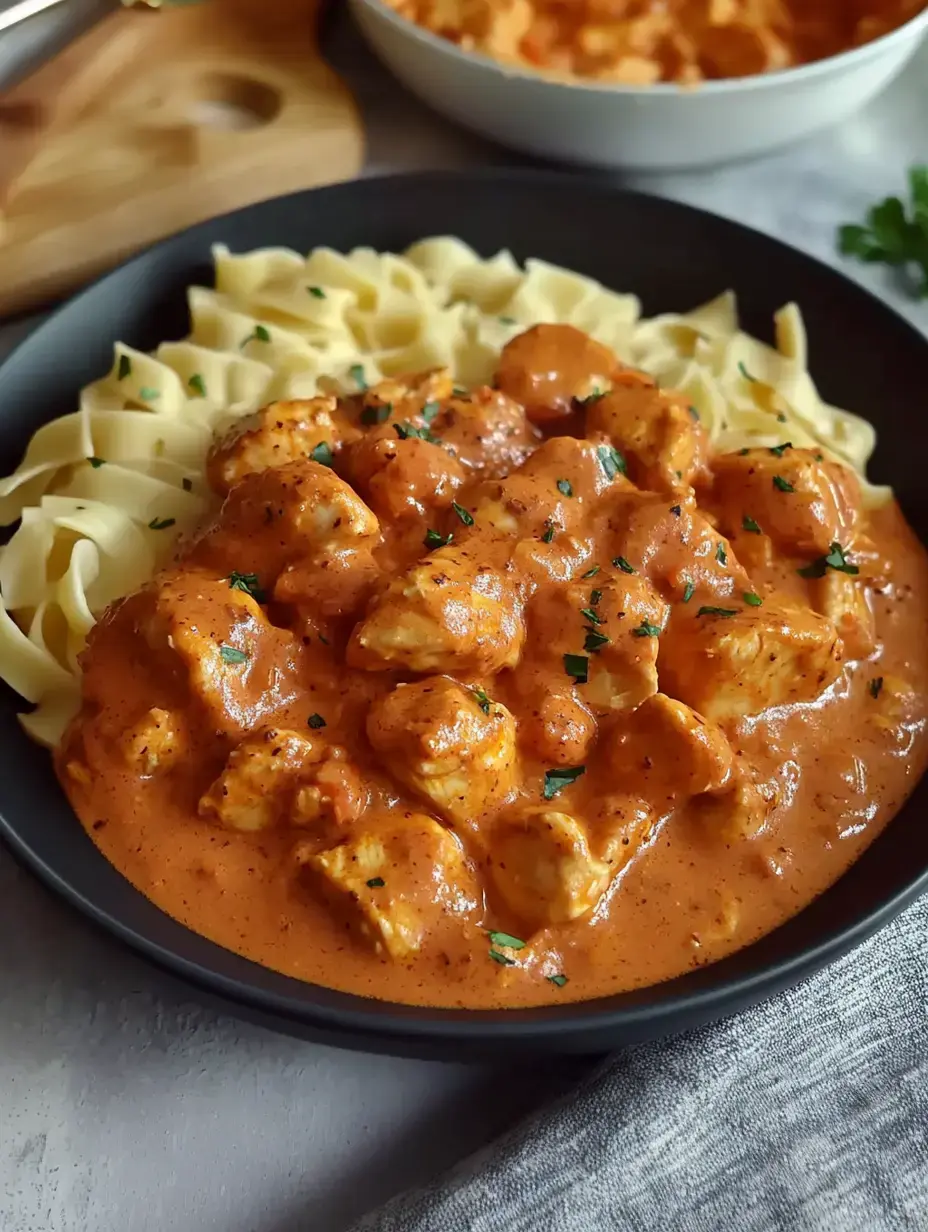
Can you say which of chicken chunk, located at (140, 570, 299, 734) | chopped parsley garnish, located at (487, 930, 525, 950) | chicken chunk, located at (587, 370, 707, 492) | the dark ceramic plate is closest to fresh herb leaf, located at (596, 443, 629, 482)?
chicken chunk, located at (587, 370, 707, 492)

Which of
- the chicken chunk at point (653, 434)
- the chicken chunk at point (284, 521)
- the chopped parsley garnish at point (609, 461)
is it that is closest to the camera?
the chicken chunk at point (284, 521)

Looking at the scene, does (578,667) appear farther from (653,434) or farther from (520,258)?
(520,258)

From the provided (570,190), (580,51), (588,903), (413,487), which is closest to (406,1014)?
(588,903)

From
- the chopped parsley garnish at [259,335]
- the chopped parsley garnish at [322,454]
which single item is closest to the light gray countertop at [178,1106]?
the chopped parsley garnish at [322,454]

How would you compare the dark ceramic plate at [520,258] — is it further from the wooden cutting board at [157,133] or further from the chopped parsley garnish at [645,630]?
the chopped parsley garnish at [645,630]

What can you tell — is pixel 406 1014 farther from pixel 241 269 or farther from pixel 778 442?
pixel 241 269

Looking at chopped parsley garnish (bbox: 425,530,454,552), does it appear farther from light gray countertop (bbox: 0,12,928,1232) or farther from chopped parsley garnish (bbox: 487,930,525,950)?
light gray countertop (bbox: 0,12,928,1232)
